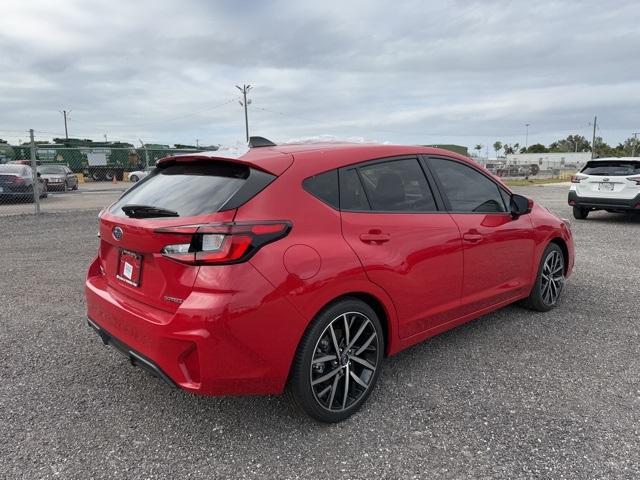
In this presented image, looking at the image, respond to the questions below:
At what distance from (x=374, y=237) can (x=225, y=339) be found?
1085 millimetres

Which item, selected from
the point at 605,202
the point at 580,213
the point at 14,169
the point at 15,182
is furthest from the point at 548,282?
the point at 14,169

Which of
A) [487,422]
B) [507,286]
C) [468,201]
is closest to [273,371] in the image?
[487,422]

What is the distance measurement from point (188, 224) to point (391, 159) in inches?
59.2

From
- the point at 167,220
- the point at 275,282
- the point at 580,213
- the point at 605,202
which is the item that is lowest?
the point at 580,213

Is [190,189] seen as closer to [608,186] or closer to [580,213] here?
[608,186]

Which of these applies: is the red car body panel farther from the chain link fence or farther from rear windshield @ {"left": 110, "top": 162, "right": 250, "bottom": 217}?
the chain link fence

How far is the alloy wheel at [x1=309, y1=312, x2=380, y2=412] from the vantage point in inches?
111

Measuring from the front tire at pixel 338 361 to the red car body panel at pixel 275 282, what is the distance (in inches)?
3.3

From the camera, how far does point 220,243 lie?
2.45 metres

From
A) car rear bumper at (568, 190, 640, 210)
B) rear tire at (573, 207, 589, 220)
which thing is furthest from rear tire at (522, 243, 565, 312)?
rear tire at (573, 207, 589, 220)

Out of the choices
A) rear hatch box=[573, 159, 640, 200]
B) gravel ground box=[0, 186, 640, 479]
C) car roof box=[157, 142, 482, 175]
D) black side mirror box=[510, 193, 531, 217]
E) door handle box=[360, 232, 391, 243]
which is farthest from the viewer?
rear hatch box=[573, 159, 640, 200]

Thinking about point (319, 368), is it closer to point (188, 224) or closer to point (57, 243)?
point (188, 224)

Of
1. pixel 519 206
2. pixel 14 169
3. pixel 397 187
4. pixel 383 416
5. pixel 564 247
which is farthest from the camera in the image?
pixel 14 169

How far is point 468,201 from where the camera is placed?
381 centimetres
